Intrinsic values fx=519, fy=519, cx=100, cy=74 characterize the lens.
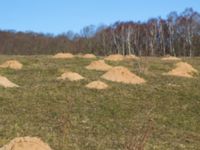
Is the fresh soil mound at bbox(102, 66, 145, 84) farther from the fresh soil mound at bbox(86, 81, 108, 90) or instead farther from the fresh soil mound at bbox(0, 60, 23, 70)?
the fresh soil mound at bbox(0, 60, 23, 70)

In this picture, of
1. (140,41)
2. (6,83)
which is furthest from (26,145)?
(140,41)

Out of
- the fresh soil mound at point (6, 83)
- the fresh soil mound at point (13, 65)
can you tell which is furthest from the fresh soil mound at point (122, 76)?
the fresh soil mound at point (13, 65)

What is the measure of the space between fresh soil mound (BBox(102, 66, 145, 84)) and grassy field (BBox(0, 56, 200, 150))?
2.00 feet

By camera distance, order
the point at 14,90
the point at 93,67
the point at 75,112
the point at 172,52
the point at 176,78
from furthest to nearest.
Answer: the point at 172,52 < the point at 93,67 < the point at 176,78 < the point at 14,90 < the point at 75,112

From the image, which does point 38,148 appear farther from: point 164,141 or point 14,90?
point 14,90

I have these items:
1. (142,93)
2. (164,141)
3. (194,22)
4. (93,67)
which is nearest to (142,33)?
(194,22)

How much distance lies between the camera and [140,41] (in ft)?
331

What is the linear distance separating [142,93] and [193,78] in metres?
6.03

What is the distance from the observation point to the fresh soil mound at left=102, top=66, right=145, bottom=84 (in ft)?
83.5

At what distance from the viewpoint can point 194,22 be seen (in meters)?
93.7

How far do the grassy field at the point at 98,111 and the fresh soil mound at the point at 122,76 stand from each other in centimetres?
61

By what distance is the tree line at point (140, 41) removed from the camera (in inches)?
3617

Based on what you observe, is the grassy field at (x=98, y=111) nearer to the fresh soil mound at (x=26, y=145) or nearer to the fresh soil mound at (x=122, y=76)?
the fresh soil mound at (x=122, y=76)

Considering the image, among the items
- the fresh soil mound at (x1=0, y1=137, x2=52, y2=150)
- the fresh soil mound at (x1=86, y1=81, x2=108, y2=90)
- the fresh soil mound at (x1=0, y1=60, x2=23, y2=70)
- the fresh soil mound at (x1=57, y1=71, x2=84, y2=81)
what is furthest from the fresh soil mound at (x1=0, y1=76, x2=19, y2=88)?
the fresh soil mound at (x1=0, y1=137, x2=52, y2=150)
